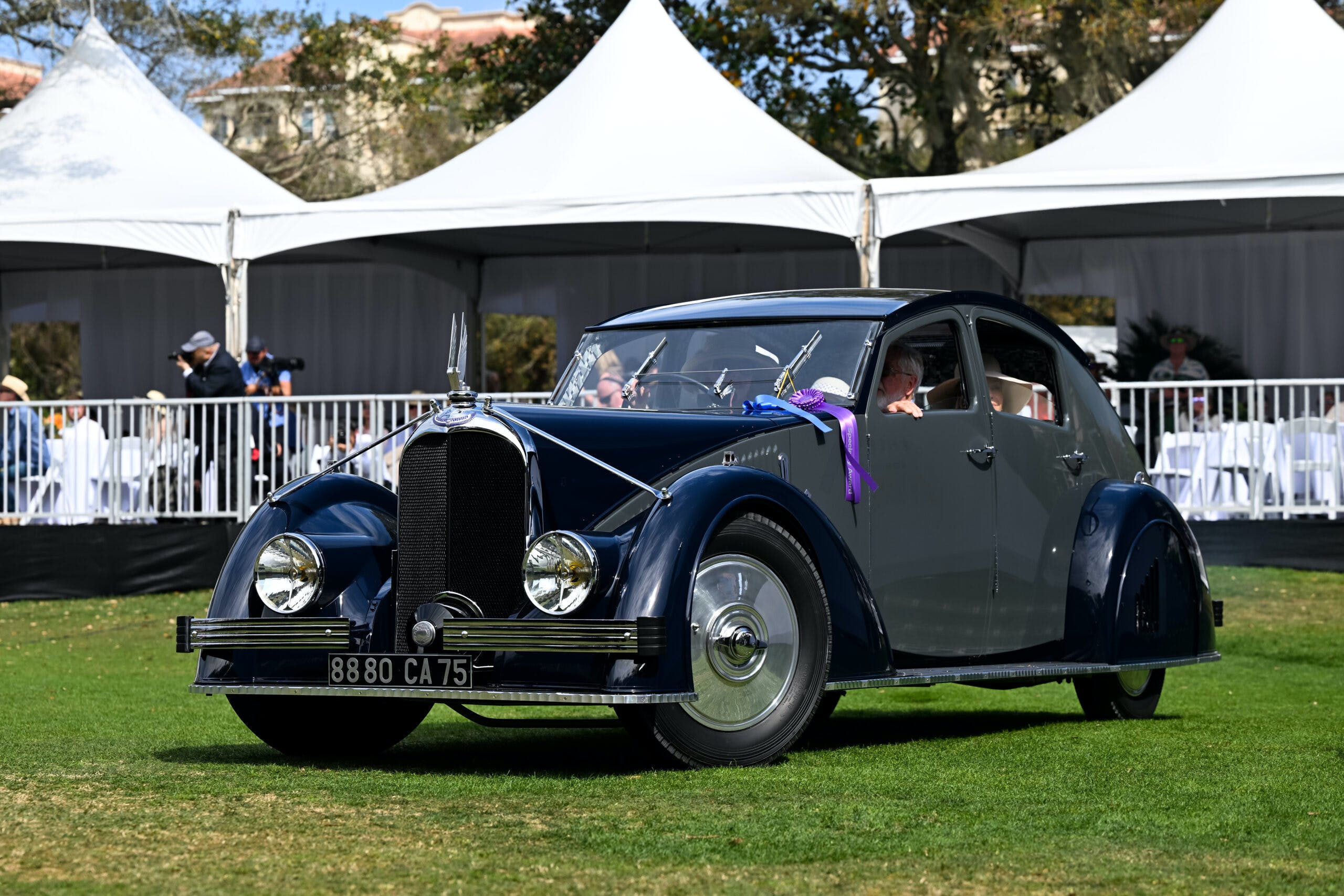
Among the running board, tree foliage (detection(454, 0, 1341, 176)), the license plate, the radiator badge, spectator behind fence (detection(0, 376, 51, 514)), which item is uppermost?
tree foliage (detection(454, 0, 1341, 176))

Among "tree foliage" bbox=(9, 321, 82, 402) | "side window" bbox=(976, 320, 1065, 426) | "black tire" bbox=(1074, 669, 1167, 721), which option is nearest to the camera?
"side window" bbox=(976, 320, 1065, 426)

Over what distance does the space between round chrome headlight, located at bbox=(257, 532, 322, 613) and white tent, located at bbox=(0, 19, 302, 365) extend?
424 inches

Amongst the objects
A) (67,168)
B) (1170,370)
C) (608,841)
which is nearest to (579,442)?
(608,841)

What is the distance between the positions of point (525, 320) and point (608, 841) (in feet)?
164

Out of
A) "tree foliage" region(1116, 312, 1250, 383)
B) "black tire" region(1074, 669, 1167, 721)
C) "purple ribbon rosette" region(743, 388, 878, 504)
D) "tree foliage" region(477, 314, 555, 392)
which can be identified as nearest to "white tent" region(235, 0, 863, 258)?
"tree foliage" region(1116, 312, 1250, 383)

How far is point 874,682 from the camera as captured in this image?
22.0ft

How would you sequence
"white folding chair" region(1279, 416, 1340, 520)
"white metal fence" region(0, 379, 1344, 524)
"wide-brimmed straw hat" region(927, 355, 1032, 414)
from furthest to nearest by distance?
"white metal fence" region(0, 379, 1344, 524) < "white folding chair" region(1279, 416, 1340, 520) < "wide-brimmed straw hat" region(927, 355, 1032, 414)

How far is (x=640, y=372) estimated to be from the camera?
7598 mm

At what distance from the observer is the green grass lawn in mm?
4402

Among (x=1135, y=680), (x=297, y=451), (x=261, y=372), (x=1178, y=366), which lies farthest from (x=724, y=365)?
(x=1178, y=366)

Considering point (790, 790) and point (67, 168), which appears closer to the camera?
point (790, 790)

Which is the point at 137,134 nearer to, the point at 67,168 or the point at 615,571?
the point at 67,168

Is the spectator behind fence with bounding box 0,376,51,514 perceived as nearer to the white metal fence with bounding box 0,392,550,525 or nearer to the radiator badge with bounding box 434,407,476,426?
the white metal fence with bounding box 0,392,550,525

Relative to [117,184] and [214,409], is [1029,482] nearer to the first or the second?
[214,409]
